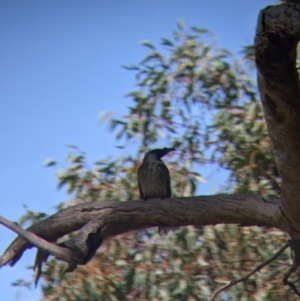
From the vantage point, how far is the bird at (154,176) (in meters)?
6.12

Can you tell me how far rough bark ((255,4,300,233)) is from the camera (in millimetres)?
3213

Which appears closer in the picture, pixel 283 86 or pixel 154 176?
pixel 283 86

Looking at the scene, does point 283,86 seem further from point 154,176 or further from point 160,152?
point 160,152

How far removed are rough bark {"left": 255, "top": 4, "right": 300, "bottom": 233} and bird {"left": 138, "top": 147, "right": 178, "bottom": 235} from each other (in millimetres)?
2183

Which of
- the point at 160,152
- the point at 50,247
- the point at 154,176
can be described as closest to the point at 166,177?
the point at 154,176

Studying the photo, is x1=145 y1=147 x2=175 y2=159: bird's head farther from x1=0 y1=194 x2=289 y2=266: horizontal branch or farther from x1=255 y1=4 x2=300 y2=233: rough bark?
x1=255 y1=4 x2=300 y2=233: rough bark

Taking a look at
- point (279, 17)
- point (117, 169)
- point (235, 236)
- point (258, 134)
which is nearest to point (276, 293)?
point (235, 236)

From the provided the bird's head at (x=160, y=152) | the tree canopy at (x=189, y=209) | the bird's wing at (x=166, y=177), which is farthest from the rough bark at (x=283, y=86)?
the bird's head at (x=160, y=152)

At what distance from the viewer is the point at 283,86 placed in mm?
3424

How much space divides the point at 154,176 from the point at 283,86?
117 inches

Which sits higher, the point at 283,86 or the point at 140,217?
the point at 283,86

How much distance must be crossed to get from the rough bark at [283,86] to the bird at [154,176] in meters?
2.18

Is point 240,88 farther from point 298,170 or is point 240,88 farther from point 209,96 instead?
point 298,170

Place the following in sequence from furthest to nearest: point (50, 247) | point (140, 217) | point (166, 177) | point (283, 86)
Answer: point (166, 177) < point (140, 217) < point (50, 247) < point (283, 86)
